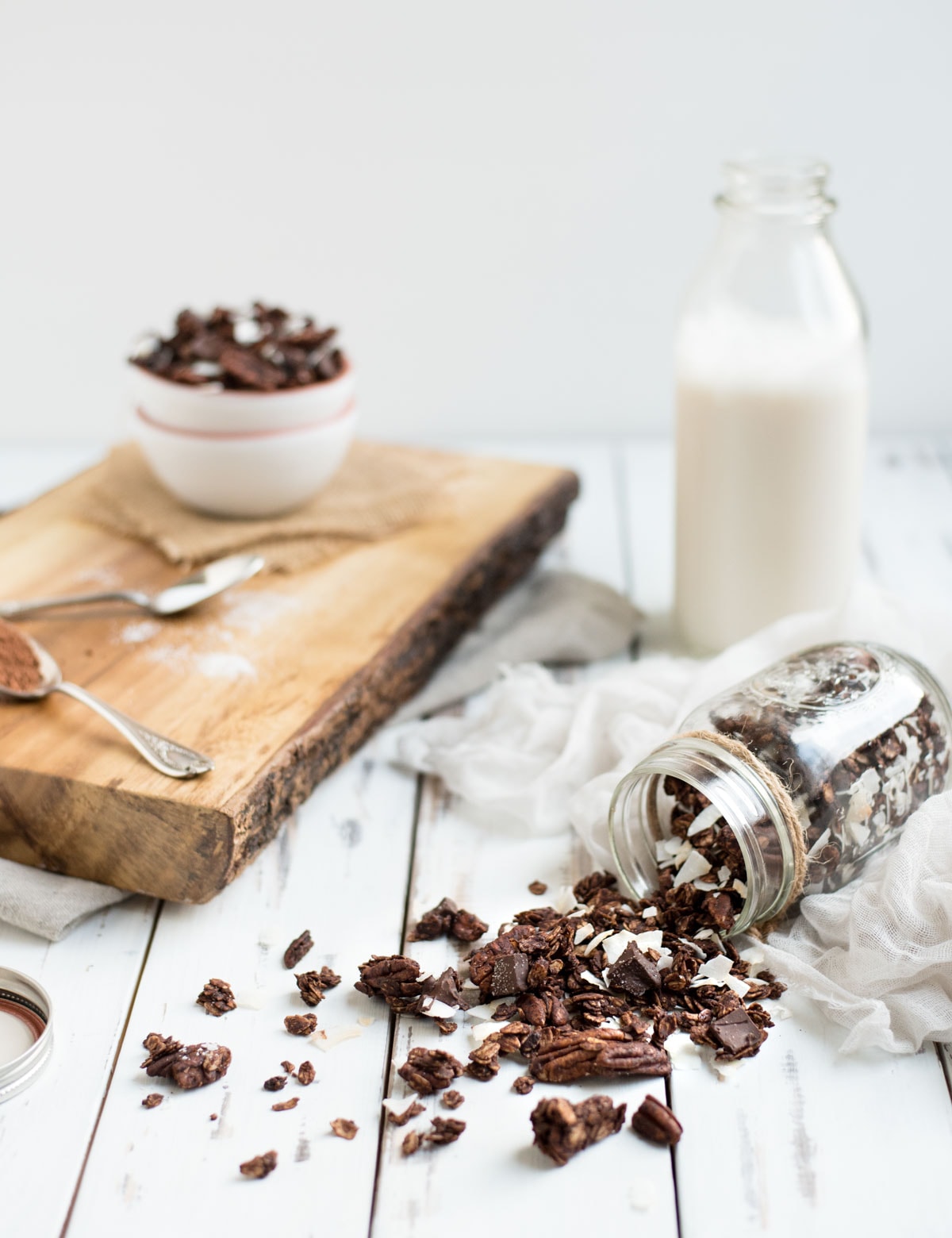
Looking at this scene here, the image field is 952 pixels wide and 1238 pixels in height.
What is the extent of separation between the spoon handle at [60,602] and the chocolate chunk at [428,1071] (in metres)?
0.80

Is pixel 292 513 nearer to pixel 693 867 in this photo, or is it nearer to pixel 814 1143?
pixel 693 867

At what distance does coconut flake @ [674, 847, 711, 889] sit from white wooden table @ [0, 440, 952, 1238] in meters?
0.14

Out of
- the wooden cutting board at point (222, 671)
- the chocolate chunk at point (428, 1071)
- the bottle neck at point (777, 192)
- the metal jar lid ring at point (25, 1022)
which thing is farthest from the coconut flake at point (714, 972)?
the bottle neck at point (777, 192)

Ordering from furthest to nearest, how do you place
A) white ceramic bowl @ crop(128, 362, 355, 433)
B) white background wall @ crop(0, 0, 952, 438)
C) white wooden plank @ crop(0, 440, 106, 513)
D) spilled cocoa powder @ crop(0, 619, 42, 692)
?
1. white wooden plank @ crop(0, 440, 106, 513)
2. white background wall @ crop(0, 0, 952, 438)
3. white ceramic bowl @ crop(128, 362, 355, 433)
4. spilled cocoa powder @ crop(0, 619, 42, 692)

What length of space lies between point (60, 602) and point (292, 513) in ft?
1.29

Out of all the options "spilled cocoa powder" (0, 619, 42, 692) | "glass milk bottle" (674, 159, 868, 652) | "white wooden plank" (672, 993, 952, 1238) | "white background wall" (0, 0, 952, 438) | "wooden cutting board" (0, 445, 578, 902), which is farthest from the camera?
"white background wall" (0, 0, 952, 438)

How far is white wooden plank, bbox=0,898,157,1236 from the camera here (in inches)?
38.8

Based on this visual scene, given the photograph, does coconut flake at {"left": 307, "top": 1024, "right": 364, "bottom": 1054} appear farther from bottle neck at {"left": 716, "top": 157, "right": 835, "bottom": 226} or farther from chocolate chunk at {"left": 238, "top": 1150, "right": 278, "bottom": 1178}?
bottle neck at {"left": 716, "top": 157, "right": 835, "bottom": 226}

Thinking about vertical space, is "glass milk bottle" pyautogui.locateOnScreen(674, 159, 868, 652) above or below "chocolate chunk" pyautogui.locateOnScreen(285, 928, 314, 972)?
above

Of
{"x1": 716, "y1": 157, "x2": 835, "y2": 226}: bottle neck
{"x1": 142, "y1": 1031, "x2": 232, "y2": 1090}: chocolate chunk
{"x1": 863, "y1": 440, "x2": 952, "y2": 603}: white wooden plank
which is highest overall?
{"x1": 716, "y1": 157, "x2": 835, "y2": 226}: bottle neck

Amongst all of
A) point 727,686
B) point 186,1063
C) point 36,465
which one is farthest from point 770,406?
point 36,465

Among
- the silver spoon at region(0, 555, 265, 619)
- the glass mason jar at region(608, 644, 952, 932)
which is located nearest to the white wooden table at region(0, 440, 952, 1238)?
the glass mason jar at region(608, 644, 952, 932)

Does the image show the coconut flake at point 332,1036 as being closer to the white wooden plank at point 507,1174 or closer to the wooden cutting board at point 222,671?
the white wooden plank at point 507,1174

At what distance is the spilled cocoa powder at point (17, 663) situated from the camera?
1.45 m
